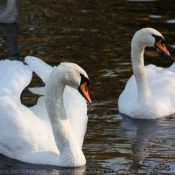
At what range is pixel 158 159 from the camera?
903cm

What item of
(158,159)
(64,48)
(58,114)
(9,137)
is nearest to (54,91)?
(58,114)

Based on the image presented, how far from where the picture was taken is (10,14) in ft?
59.2

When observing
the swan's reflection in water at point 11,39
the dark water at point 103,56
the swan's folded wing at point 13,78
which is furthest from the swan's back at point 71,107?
the swan's reflection in water at point 11,39

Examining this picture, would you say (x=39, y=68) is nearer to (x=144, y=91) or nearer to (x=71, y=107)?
(x=71, y=107)

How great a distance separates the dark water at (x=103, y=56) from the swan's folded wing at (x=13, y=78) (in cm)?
86

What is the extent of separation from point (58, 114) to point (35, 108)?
1.17 meters

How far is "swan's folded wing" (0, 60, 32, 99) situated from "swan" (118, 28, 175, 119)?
1.87 metres

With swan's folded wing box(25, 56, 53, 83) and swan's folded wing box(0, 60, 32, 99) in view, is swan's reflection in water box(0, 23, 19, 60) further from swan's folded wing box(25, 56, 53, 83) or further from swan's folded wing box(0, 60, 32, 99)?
swan's folded wing box(0, 60, 32, 99)

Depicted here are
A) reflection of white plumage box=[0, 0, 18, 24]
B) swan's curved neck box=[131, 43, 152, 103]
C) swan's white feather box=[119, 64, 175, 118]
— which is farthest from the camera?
reflection of white plumage box=[0, 0, 18, 24]

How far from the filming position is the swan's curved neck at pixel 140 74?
11.1m

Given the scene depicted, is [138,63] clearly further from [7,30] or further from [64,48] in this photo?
[7,30]

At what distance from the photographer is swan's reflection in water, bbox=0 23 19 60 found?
47.7ft

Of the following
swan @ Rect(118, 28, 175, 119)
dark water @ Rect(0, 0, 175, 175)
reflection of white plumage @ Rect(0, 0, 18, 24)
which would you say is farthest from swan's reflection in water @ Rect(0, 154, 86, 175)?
reflection of white plumage @ Rect(0, 0, 18, 24)

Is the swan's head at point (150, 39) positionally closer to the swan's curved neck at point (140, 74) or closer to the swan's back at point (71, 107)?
the swan's curved neck at point (140, 74)
